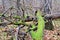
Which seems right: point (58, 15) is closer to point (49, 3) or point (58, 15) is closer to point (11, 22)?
point (11, 22)

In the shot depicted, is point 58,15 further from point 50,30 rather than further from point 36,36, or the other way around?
point 50,30

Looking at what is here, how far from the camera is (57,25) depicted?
11.3 metres

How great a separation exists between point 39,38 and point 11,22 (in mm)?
2009

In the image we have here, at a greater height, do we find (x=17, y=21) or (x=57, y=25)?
(x=17, y=21)

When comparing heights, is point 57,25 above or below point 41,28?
below

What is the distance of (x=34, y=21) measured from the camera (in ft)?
15.0

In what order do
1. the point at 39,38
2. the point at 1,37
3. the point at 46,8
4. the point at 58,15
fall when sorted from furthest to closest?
the point at 46,8 → the point at 1,37 → the point at 58,15 → the point at 39,38

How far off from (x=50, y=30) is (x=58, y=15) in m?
5.65

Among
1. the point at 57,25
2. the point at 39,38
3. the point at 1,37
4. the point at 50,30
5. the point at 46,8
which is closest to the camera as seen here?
the point at 39,38

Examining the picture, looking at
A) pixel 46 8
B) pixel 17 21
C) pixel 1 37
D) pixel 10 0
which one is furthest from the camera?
pixel 10 0

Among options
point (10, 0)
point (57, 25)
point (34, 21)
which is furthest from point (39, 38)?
point (10, 0)

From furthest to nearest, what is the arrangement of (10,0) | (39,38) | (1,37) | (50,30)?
(10,0), (50,30), (1,37), (39,38)

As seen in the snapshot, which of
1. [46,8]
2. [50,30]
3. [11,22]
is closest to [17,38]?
[11,22]

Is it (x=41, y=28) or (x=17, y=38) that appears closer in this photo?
(x=41, y=28)
